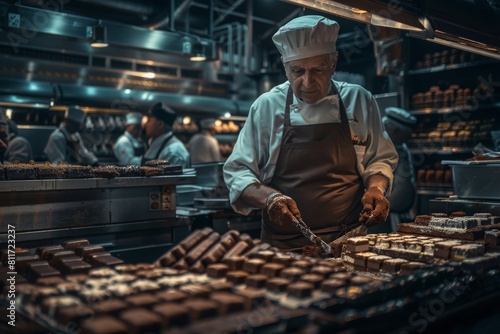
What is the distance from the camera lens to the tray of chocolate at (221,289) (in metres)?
1.19

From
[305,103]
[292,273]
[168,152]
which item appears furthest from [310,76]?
[168,152]

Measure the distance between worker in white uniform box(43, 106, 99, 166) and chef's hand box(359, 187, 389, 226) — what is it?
4989 millimetres

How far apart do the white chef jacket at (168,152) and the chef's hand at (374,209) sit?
10.6ft

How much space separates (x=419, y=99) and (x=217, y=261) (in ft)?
19.8

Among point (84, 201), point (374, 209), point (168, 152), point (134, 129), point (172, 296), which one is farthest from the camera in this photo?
point (134, 129)

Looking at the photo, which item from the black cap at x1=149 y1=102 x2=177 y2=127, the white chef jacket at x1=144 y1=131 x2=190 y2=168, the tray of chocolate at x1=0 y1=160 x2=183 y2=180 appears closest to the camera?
the tray of chocolate at x1=0 y1=160 x2=183 y2=180

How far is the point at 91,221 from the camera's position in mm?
3537

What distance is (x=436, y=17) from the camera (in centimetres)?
274

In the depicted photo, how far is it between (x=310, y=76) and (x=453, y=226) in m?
1.04

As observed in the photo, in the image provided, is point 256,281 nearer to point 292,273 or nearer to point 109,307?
point 292,273

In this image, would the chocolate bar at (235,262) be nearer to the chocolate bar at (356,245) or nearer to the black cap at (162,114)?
the chocolate bar at (356,245)

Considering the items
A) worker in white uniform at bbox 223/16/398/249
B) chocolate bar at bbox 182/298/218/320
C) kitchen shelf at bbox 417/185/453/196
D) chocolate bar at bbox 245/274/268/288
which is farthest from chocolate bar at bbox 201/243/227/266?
kitchen shelf at bbox 417/185/453/196

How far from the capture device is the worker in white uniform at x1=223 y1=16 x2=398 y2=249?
2705 mm

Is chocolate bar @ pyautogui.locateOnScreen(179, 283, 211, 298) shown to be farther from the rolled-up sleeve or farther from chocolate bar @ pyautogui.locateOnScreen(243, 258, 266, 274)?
the rolled-up sleeve
